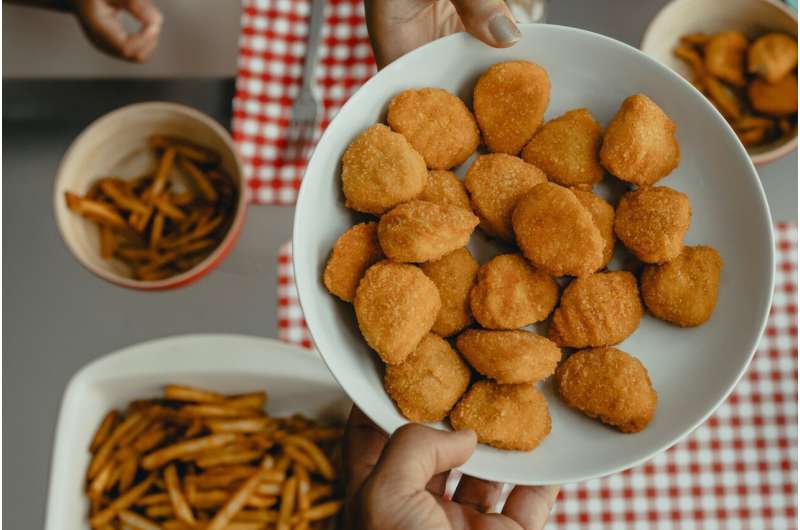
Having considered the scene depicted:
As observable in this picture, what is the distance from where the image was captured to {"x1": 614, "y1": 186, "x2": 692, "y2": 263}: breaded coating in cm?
86

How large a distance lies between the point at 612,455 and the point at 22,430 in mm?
1190

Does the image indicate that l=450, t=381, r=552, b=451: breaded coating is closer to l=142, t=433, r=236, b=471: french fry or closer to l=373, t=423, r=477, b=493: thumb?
l=373, t=423, r=477, b=493: thumb

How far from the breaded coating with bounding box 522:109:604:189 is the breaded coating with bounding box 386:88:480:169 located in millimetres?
87

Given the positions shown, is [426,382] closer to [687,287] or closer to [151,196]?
[687,287]

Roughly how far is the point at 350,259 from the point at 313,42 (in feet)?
2.06

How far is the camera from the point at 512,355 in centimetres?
85

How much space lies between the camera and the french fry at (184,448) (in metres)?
1.24

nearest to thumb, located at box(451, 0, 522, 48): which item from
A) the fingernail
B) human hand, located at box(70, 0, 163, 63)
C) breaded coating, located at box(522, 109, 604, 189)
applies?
the fingernail

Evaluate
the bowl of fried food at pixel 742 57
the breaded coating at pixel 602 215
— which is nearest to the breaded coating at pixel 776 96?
the bowl of fried food at pixel 742 57

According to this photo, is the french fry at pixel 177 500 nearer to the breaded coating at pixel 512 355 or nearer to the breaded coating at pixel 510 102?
the breaded coating at pixel 512 355

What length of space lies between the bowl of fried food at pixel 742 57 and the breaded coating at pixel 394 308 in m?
0.69

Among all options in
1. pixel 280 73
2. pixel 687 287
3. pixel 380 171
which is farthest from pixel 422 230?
pixel 280 73

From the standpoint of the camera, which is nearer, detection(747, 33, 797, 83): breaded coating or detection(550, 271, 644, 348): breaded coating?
detection(550, 271, 644, 348): breaded coating

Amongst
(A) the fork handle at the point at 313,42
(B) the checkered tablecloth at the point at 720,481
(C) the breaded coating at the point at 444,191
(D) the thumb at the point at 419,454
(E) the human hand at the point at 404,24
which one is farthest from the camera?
(A) the fork handle at the point at 313,42
